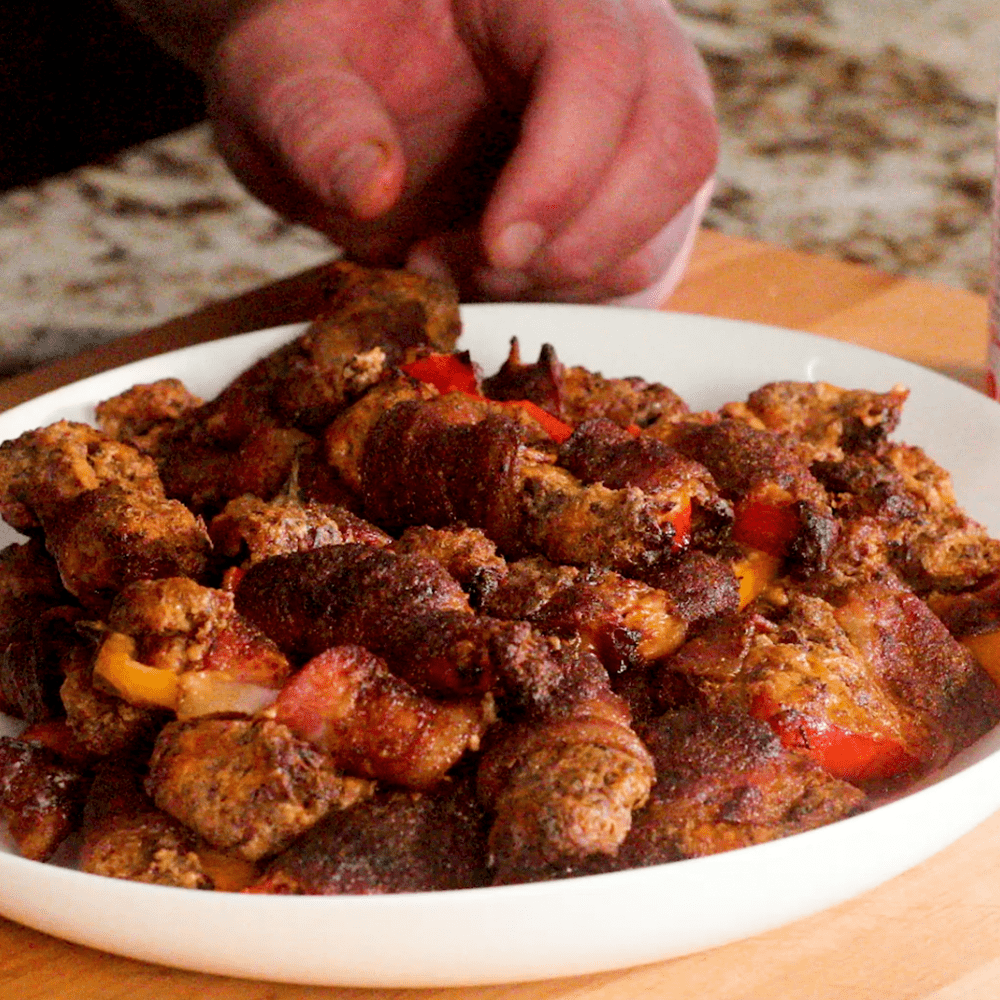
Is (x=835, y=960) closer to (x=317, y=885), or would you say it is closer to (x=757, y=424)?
(x=317, y=885)

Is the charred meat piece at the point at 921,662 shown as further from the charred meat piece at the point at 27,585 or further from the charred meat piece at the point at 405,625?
the charred meat piece at the point at 27,585

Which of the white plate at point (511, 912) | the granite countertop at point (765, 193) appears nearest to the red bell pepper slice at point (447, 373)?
the white plate at point (511, 912)

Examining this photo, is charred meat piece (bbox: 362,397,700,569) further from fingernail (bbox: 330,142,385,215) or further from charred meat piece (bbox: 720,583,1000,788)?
fingernail (bbox: 330,142,385,215)

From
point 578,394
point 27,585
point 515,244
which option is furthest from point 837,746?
point 515,244

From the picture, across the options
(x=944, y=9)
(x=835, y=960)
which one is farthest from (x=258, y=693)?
(x=944, y=9)

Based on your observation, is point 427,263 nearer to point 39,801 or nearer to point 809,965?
point 39,801

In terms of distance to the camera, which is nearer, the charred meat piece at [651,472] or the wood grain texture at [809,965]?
the wood grain texture at [809,965]

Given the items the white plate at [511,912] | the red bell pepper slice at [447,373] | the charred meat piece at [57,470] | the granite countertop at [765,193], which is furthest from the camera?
the granite countertop at [765,193]
